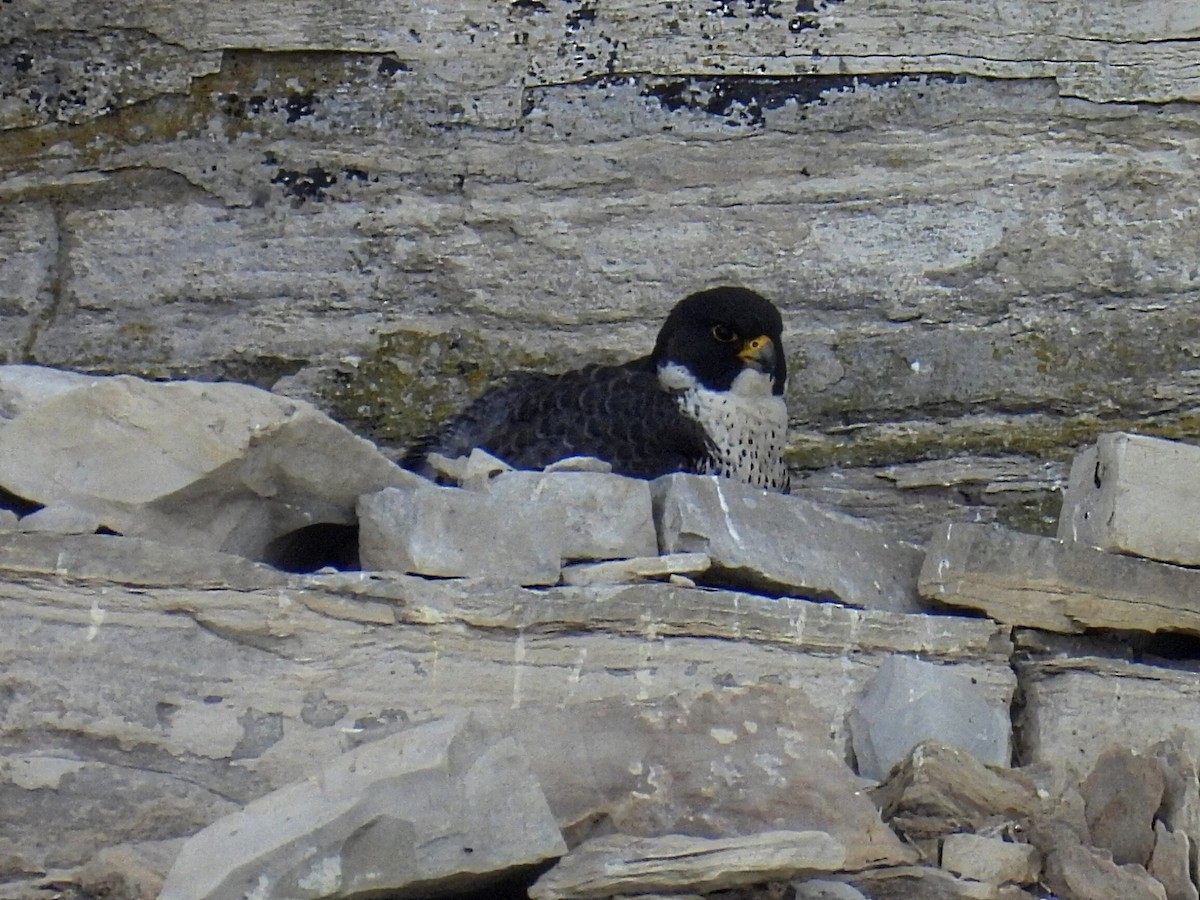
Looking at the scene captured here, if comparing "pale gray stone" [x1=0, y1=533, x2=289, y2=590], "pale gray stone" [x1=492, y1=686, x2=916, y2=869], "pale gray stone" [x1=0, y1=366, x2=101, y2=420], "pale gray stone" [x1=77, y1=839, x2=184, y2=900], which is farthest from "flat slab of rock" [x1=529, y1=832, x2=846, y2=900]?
"pale gray stone" [x1=0, y1=366, x2=101, y2=420]

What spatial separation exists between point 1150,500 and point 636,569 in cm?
106

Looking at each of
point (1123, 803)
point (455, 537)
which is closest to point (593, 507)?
point (455, 537)

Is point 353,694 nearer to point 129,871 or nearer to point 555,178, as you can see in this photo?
point 129,871

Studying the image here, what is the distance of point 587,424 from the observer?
4676 millimetres

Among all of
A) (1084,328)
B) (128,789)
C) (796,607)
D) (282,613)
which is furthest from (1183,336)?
(128,789)

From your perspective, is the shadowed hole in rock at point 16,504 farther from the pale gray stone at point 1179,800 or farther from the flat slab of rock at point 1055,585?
the pale gray stone at point 1179,800

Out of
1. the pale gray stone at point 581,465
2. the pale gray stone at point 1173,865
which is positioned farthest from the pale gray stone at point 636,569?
the pale gray stone at point 1173,865

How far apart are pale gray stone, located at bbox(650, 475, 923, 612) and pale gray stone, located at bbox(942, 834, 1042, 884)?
78 cm

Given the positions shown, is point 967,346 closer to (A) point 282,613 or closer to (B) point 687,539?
(B) point 687,539

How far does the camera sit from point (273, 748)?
3.44 meters

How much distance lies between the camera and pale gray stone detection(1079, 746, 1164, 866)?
3.41 meters

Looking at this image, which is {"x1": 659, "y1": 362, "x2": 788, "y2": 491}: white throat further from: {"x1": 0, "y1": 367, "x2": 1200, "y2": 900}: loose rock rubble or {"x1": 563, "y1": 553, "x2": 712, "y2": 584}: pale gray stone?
{"x1": 563, "y1": 553, "x2": 712, "y2": 584}: pale gray stone

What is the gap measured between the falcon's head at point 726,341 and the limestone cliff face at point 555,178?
362mm

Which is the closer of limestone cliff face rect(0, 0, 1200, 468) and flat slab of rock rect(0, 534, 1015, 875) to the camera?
flat slab of rock rect(0, 534, 1015, 875)
